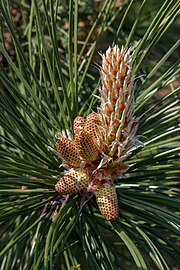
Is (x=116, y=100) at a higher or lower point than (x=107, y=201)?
higher

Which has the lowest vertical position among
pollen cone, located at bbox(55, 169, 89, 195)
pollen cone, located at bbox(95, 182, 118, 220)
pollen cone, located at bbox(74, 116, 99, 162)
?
pollen cone, located at bbox(95, 182, 118, 220)

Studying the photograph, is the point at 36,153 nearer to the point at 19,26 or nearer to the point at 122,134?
the point at 122,134

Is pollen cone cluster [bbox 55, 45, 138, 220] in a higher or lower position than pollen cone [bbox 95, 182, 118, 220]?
higher
